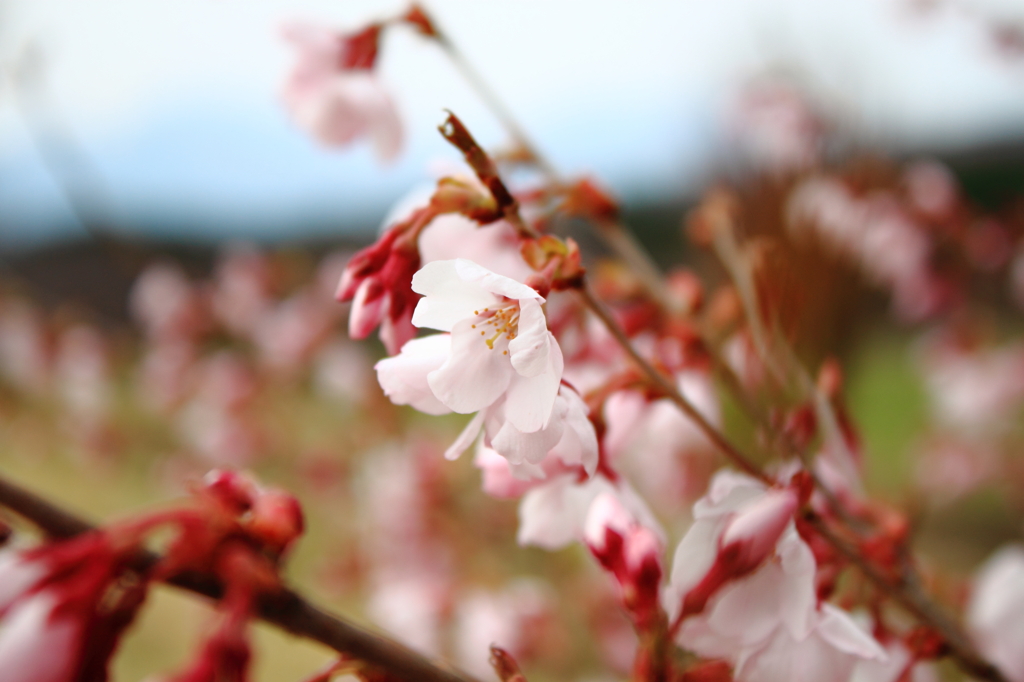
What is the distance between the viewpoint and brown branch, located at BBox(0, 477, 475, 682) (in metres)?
0.18

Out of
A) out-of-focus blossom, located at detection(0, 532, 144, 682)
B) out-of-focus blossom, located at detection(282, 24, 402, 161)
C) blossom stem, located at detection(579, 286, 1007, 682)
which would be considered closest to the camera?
Result: out-of-focus blossom, located at detection(0, 532, 144, 682)

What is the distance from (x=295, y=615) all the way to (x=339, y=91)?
0.31 m

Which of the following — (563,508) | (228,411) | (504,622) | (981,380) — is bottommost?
(981,380)

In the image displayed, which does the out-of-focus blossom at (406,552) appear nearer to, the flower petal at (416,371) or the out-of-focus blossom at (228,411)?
the out-of-focus blossom at (228,411)

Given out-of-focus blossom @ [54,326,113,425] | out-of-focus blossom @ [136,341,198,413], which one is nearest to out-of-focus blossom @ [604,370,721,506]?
out-of-focus blossom @ [136,341,198,413]

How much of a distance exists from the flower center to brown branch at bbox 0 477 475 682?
10cm

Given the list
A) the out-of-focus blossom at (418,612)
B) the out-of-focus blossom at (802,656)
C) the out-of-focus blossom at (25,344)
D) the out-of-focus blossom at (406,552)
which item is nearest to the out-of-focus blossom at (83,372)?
the out-of-focus blossom at (25,344)

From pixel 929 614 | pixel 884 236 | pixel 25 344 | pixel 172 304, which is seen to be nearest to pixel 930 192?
pixel 884 236

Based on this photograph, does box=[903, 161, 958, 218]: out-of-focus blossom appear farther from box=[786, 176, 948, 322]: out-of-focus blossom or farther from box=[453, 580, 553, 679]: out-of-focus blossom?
box=[453, 580, 553, 679]: out-of-focus blossom

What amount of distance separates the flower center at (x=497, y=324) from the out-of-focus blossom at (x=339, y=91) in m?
0.18

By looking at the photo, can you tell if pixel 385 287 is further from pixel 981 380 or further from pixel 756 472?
pixel 981 380

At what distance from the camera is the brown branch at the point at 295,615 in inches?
7.3

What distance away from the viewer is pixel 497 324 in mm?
263

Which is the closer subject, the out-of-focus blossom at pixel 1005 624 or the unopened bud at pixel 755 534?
the unopened bud at pixel 755 534
